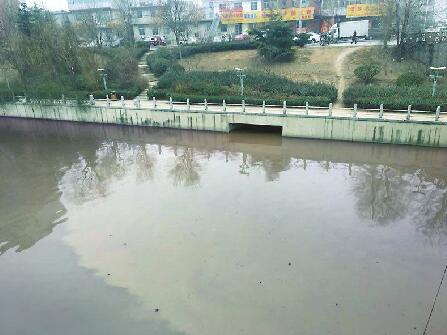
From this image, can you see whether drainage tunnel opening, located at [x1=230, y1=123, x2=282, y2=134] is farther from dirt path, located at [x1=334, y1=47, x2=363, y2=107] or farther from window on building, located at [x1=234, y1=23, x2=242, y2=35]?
window on building, located at [x1=234, y1=23, x2=242, y2=35]

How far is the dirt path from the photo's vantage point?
25416 mm

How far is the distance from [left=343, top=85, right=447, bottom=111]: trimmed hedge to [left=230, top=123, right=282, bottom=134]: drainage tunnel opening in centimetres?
458

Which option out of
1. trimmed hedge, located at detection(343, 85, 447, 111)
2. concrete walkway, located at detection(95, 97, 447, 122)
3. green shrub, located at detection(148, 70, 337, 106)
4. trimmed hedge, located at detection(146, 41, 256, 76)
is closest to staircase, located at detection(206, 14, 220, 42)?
trimmed hedge, located at detection(146, 41, 256, 76)

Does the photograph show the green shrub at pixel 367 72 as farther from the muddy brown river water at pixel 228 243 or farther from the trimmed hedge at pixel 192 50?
the trimmed hedge at pixel 192 50

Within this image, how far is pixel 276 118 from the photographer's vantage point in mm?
22938

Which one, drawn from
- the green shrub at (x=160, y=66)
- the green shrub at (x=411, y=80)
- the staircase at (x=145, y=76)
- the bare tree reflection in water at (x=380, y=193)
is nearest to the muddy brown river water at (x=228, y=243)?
the bare tree reflection in water at (x=380, y=193)

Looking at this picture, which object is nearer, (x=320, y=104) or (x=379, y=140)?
(x=379, y=140)

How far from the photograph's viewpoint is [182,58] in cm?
3778

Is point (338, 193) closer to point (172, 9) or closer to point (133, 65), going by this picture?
point (133, 65)

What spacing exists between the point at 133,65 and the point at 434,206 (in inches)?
983

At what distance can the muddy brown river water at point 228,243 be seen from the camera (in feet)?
31.9

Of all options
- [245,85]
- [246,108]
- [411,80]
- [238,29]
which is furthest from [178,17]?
[411,80]

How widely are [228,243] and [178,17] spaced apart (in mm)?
32646

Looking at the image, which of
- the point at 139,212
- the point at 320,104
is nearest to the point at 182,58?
the point at 320,104
